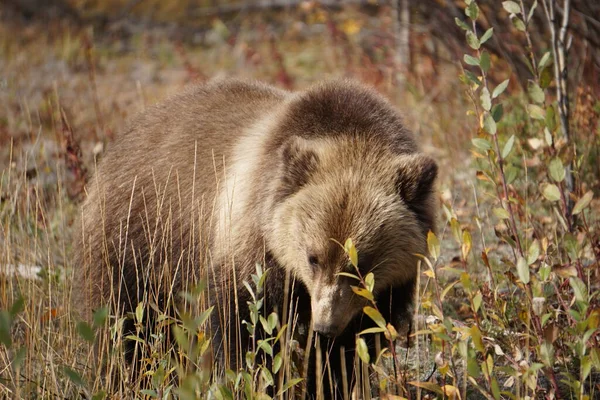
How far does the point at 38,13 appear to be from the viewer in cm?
1522

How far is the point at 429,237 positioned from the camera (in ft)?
9.42

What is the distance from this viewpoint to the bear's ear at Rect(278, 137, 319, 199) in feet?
11.9

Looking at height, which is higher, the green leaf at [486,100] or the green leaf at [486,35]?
the green leaf at [486,35]

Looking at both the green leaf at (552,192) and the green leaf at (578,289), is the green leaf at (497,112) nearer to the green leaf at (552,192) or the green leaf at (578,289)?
the green leaf at (552,192)

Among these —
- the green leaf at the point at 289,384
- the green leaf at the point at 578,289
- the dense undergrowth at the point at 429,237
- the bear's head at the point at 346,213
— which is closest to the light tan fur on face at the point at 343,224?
the bear's head at the point at 346,213

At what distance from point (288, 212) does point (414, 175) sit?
60 cm

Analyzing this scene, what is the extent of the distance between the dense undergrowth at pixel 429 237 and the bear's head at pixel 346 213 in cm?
16

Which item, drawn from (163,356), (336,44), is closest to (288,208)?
(163,356)

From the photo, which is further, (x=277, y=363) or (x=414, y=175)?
(x=414, y=175)

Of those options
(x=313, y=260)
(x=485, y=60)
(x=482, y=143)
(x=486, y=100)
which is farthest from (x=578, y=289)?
(x=313, y=260)

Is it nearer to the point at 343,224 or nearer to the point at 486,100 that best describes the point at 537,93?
the point at 486,100

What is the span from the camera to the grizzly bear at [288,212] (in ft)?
11.7

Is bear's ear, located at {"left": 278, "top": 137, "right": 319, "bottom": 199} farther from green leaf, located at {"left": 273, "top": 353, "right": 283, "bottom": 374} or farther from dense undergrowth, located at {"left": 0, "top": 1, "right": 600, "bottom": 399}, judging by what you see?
green leaf, located at {"left": 273, "top": 353, "right": 283, "bottom": 374}

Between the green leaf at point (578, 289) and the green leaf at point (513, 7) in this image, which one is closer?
the green leaf at point (578, 289)
